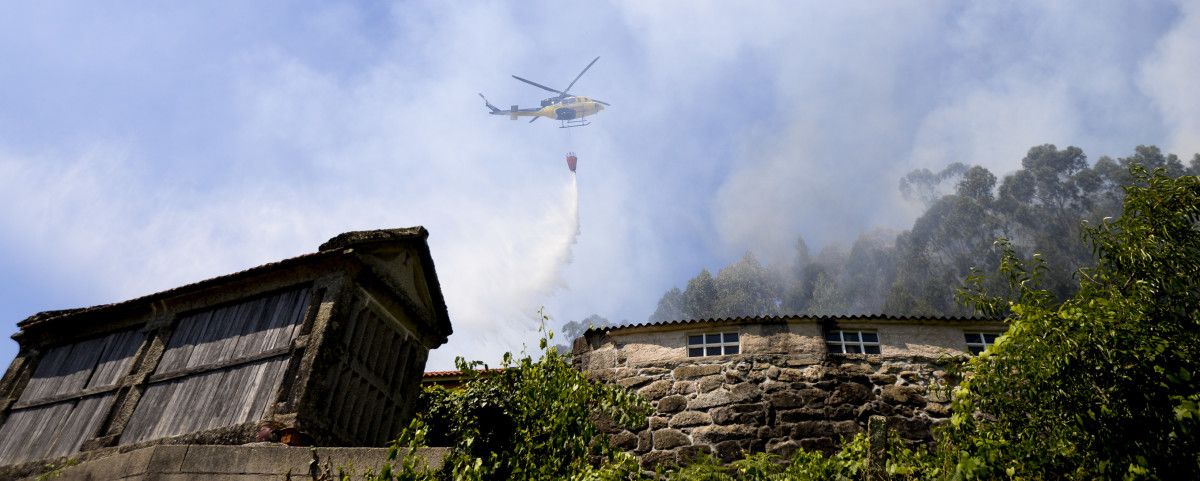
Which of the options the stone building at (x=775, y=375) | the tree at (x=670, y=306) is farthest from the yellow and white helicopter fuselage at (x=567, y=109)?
the stone building at (x=775, y=375)

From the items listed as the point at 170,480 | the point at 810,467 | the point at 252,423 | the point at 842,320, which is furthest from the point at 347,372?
the point at 842,320

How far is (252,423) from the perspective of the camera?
8523 millimetres

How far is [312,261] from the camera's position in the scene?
385 inches

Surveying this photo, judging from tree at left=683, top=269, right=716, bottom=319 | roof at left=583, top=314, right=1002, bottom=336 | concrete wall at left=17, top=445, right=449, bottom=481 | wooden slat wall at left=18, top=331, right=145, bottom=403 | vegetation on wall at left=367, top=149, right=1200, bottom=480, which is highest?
tree at left=683, top=269, right=716, bottom=319

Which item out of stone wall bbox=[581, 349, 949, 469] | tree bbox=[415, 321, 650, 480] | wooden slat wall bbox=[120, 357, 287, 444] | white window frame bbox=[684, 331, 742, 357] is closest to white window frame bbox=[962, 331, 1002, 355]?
stone wall bbox=[581, 349, 949, 469]

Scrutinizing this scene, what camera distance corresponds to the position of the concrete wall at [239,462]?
690 centimetres

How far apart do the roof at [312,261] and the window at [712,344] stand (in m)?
4.41

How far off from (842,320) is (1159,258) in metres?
6.73

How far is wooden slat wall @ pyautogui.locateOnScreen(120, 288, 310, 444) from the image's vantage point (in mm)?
8930

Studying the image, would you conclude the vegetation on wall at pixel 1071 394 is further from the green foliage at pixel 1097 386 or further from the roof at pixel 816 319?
the roof at pixel 816 319

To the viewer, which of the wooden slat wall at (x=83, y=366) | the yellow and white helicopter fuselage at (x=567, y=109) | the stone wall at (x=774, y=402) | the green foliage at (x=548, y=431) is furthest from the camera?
the yellow and white helicopter fuselage at (x=567, y=109)

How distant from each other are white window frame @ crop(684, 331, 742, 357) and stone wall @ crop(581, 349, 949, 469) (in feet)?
0.56

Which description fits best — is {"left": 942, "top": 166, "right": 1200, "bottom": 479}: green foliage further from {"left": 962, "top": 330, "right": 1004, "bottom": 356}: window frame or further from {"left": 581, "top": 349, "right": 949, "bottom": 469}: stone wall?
{"left": 962, "top": 330, "right": 1004, "bottom": 356}: window frame

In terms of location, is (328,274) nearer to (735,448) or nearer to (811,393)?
(735,448)
